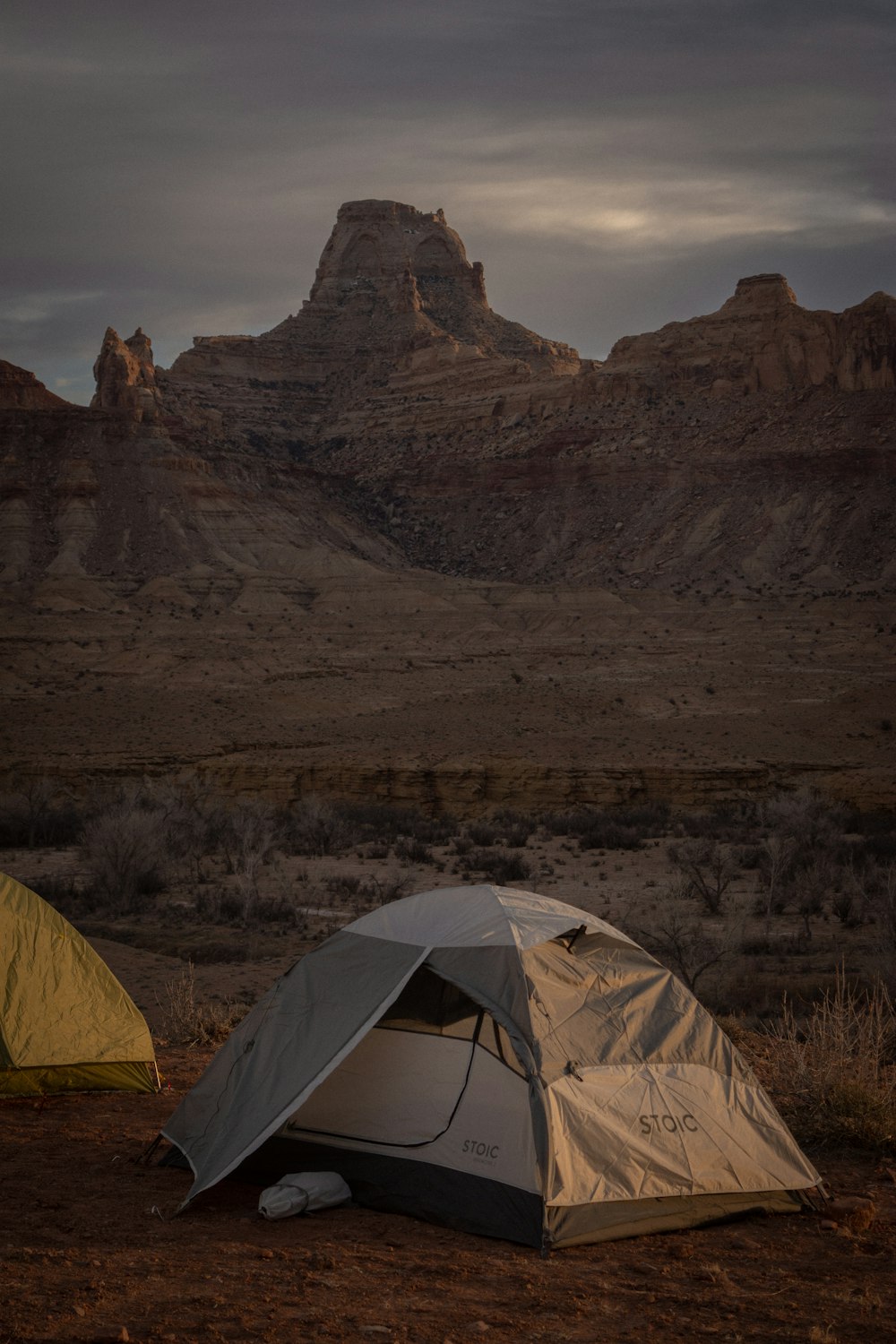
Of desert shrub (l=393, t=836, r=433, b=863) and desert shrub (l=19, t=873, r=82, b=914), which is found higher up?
desert shrub (l=19, t=873, r=82, b=914)

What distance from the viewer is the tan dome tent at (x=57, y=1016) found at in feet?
27.0

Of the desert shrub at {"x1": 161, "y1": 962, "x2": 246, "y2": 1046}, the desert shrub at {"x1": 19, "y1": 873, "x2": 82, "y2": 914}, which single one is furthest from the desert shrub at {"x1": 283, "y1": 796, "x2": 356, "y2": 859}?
the desert shrub at {"x1": 161, "y1": 962, "x2": 246, "y2": 1046}

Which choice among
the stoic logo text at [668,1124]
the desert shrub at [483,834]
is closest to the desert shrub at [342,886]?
the desert shrub at [483,834]

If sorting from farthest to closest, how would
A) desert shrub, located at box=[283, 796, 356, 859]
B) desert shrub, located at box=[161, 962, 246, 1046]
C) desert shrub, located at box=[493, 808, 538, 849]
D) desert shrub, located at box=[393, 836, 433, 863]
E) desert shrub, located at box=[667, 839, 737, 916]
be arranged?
desert shrub, located at box=[493, 808, 538, 849]
desert shrub, located at box=[283, 796, 356, 859]
desert shrub, located at box=[393, 836, 433, 863]
desert shrub, located at box=[667, 839, 737, 916]
desert shrub, located at box=[161, 962, 246, 1046]

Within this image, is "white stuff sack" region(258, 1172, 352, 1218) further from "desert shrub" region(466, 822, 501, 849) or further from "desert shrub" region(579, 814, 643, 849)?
"desert shrub" region(579, 814, 643, 849)

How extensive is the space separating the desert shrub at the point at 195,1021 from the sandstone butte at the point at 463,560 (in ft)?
67.1

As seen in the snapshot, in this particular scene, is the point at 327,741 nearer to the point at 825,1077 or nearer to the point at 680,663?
the point at 680,663

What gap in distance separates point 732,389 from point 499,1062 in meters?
83.1

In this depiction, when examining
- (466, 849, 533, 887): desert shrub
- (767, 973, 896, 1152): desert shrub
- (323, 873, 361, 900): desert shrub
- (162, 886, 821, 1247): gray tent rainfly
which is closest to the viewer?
(162, 886, 821, 1247): gray tent rainfly

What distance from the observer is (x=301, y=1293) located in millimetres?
5012

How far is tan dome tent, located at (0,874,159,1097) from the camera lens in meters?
8.24

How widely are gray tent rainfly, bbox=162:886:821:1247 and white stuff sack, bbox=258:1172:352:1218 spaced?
0.55 feet

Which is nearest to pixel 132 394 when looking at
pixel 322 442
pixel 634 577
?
pixel 322 442

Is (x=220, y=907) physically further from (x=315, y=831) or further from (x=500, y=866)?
(x=315, y=831)
